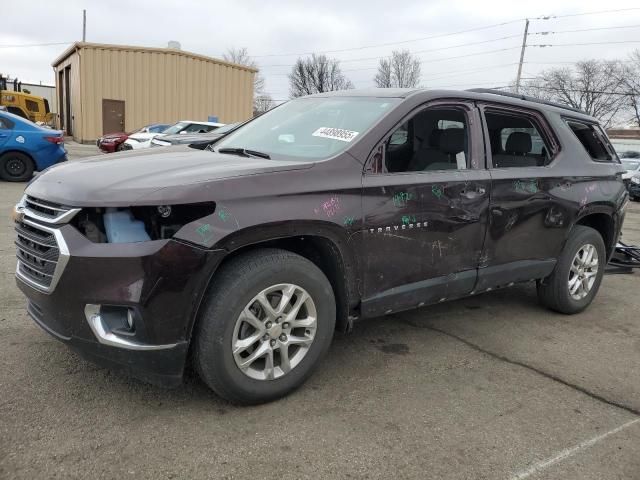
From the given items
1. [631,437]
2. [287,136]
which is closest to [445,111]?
[287,136]

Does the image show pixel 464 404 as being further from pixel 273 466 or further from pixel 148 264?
pixel 148 264

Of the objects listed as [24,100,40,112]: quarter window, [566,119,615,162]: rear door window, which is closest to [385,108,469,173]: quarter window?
[566,119,615,162]: rear door window

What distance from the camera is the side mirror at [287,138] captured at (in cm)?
360

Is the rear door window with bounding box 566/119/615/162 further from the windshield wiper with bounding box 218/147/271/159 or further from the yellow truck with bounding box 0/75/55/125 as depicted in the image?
the yellow truck with bounding box 0/75/55/125

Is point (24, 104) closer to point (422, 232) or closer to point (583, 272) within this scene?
point (583, 272)

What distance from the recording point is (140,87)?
92.0 feet

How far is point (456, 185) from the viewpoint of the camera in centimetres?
Answer: 361

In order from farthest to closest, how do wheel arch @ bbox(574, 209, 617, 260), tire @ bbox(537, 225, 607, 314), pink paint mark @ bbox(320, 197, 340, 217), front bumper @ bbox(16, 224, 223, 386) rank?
wheel arch @ bbox(574, 209, 617, 260) < tire @ bbox(537, 225, 607, 314) < pink paint mark @ bbox(320, 197, 340, 217) < front bumper @ bbox(16, 224, 223, 386)

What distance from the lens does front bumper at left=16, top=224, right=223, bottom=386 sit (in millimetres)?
2486

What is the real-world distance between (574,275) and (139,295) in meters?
3.76

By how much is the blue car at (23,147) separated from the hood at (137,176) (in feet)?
32.8

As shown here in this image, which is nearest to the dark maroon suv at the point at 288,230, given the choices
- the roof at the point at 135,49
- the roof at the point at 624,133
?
the roof at the point at 135,49

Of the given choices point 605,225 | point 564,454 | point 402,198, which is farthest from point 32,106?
point 564,454

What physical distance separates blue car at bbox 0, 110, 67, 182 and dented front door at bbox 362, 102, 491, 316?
1086 cm
